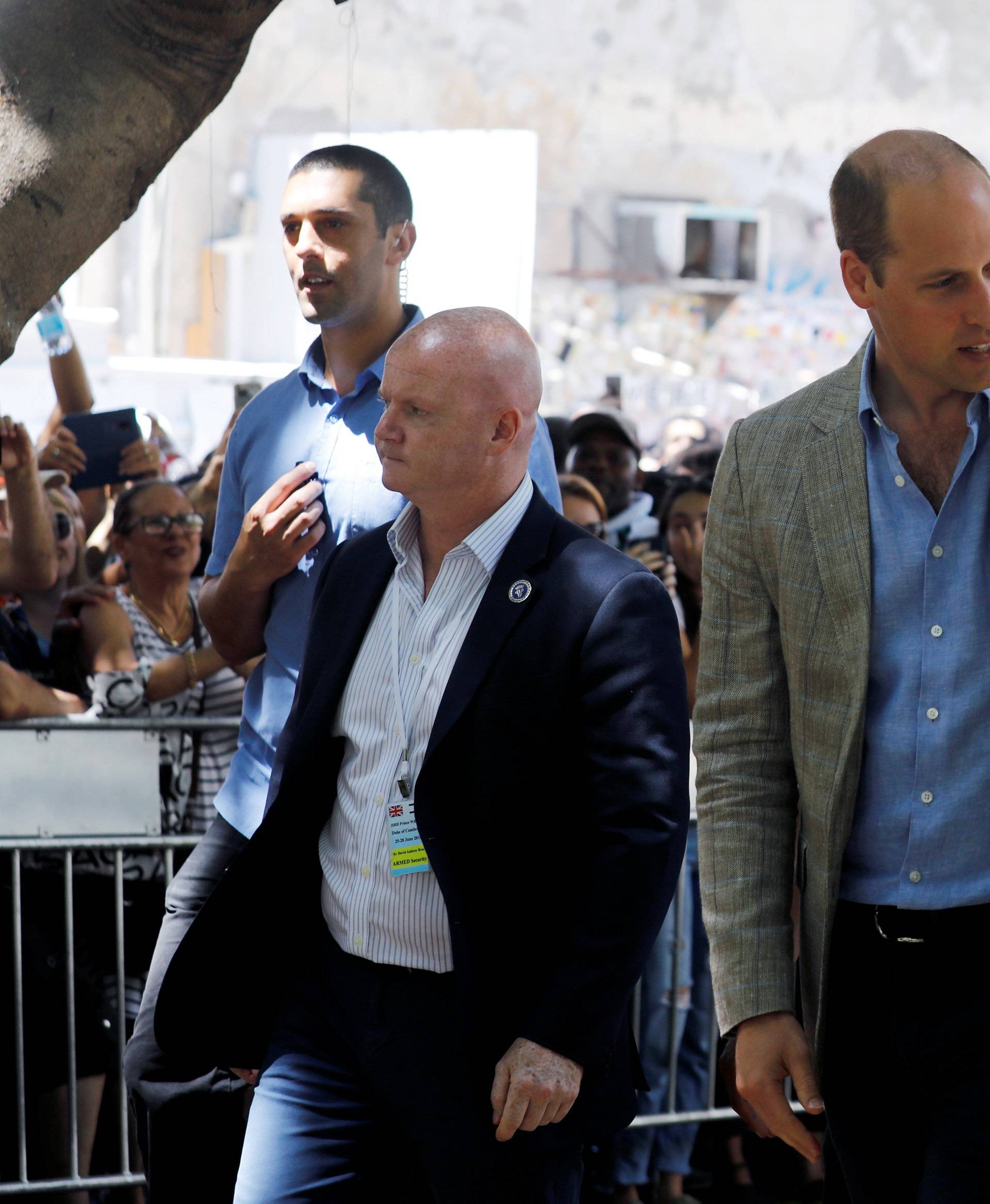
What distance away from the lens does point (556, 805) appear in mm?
2312

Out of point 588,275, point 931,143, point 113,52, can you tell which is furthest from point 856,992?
point 588,275

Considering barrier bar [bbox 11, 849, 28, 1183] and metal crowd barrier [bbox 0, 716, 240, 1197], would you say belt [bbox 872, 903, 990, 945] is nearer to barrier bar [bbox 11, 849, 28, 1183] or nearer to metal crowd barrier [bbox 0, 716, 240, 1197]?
metal crowd barrier [bbox 0, 716, 240, 1197]

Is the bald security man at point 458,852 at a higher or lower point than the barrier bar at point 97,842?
higher

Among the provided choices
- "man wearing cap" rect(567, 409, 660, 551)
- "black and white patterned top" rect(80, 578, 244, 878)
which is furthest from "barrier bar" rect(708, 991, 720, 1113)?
"man wearing cap" rect(567, 409, 660, 551)

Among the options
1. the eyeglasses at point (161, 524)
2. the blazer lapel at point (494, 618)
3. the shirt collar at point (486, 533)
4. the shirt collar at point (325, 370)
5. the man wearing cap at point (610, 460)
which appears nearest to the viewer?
the blazer lapel at point (494, 618)

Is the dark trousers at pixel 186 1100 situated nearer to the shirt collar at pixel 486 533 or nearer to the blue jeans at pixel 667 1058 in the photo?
the shirt collar at pixel 486 533

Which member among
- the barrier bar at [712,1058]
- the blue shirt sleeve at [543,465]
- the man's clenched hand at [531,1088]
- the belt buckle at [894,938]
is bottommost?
the barrier bar at [712,1058]

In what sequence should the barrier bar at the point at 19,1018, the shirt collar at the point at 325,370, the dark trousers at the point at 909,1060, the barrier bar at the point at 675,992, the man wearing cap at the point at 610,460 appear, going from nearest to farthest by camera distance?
the dark trousers at the point at 909,1060 → the shirt collar at the point at 325,370 → the barrier bar at the point at 19,1018 → the barrier bar at the point at 675,992 → the man wearing cap at the point at 610,460

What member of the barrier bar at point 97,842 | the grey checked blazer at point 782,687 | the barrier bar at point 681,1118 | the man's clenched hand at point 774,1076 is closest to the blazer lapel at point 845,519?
the grey checked blazer at point 782,687

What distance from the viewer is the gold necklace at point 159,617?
443cm

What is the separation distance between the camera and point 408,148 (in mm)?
8297

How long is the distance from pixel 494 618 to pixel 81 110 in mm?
1340

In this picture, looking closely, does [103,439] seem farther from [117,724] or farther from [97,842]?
[97,842]

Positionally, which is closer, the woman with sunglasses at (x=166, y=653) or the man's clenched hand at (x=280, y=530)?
the man's clenched hand at (x=280, y=530)
